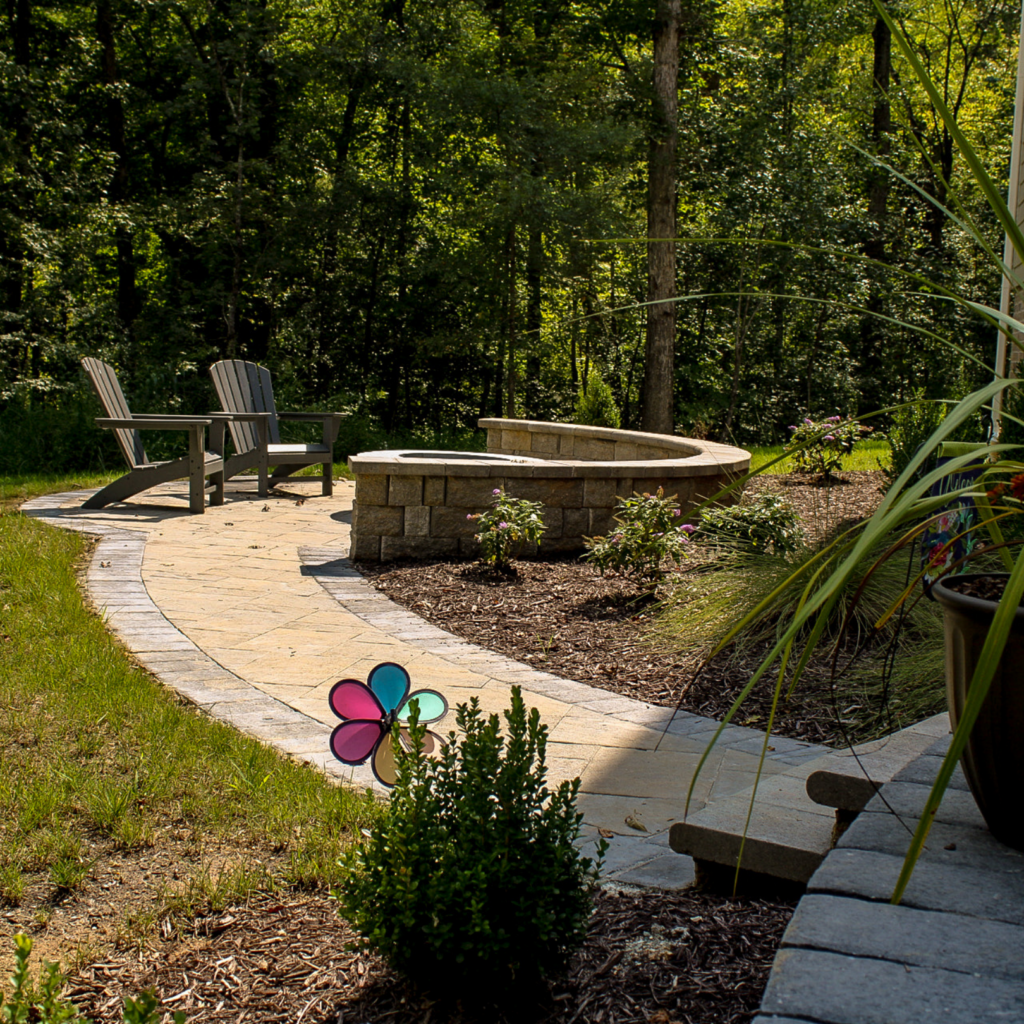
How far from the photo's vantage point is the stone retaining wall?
5551mm

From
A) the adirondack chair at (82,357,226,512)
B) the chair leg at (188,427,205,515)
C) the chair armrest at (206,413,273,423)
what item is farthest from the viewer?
the chair armrest at (206,413,273,423)

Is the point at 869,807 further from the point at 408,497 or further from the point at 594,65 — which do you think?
the point at 594,65

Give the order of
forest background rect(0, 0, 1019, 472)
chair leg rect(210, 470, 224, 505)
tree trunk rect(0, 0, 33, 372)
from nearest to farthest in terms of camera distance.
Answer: chair leg rect(210, 470, 224, 505), tree trunk rect(0, 0, 33, 372), forest background rect(0, 0, 1019, 472)

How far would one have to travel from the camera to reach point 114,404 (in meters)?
7.04

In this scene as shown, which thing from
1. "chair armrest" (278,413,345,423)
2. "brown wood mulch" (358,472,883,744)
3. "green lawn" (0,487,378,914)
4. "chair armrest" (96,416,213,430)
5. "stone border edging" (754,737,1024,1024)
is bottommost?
"brown wood mulch" (358,472,883,744)

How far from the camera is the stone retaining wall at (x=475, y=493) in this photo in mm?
5551

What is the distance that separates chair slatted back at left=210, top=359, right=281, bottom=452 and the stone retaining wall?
233 centimetres

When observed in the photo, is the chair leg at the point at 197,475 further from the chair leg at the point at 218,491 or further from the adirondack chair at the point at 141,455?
the chair leg at the point at 218,491

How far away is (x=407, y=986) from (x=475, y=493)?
4129mm

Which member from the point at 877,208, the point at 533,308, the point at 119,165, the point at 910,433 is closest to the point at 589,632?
the point at 910,433

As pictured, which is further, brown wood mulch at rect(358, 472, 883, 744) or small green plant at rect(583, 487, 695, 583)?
small green plant at rect(583, 487, 695, 583)

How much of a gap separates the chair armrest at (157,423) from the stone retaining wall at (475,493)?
164 cm

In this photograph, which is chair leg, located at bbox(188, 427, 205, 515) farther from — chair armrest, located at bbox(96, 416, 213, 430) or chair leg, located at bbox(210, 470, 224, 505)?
chair leg, located at bbox(210, 470, 224, 505)

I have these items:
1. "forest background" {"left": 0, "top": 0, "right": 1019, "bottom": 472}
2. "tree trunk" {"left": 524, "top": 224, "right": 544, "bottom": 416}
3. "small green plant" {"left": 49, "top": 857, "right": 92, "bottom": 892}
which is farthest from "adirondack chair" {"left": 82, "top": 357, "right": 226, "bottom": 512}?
"small green plant" {"left": 49, "top": 857, "right": 92, "bottom": 892}
